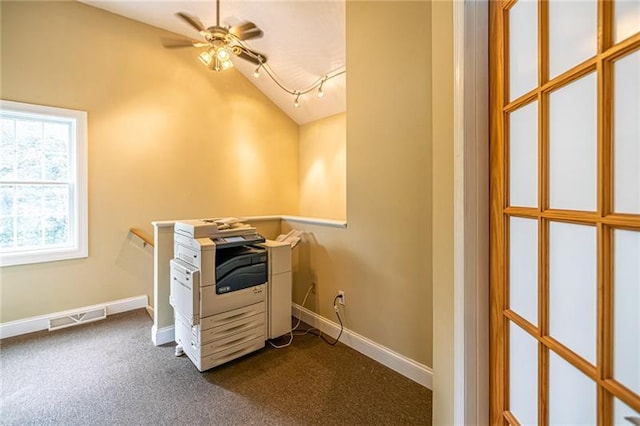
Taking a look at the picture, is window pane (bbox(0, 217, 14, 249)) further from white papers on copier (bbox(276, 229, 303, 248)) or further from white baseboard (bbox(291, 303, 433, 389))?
white baseboard (bbox(291, 303, 433, 389))

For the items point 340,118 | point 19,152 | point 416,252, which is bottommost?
point 416,252

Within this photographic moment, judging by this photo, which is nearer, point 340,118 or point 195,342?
point 195,342

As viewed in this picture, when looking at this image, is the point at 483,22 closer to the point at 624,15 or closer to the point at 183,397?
the point at 624,15

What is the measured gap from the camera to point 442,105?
3.94 feet

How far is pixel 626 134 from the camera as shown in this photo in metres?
0.53

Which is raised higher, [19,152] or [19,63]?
[19,63]

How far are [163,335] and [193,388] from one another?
0.82 m

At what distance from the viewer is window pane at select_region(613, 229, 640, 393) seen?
0.51m

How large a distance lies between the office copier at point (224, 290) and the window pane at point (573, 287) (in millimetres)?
1932

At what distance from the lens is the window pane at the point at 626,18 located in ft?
1.66

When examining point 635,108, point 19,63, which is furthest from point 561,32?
point 19,63

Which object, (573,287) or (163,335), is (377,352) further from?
(163,335)

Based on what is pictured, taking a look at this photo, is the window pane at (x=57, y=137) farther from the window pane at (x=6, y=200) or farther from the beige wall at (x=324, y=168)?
the beige wall at (x=324, y=168)

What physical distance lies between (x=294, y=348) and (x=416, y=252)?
4.46ft
